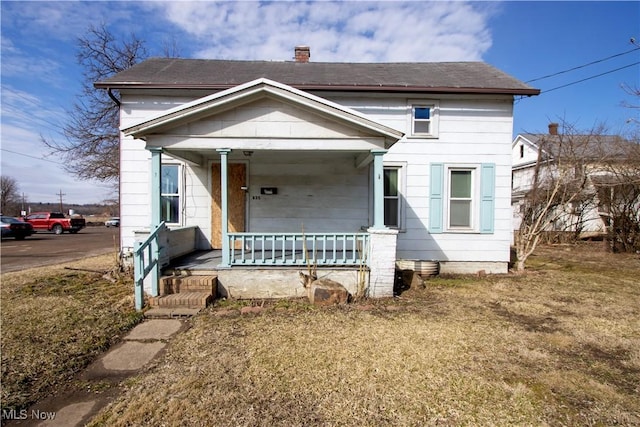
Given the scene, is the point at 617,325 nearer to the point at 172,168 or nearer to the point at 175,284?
the point at 175,284

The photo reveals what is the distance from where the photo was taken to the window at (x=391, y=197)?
25.7 ft

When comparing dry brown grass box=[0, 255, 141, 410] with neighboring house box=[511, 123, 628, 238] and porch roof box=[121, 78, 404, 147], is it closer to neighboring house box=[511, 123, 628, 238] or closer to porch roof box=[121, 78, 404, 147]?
porch roof box=[121, 78, 404, 147]

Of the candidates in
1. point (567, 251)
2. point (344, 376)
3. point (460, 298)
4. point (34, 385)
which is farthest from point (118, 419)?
point (567, 251)

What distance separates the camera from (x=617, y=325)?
4391 millimetres

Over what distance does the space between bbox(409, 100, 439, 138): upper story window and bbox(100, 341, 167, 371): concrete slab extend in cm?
710

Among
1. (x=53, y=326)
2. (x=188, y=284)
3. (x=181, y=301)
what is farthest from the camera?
(x=188, y=284)

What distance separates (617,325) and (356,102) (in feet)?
21.7

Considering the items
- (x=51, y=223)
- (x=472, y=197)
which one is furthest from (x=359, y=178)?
(x=51, y=223)

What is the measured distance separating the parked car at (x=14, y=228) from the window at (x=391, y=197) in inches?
894

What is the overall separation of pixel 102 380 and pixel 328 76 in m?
8.06

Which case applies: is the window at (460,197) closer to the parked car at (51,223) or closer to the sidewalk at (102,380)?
the sidewalk at (102,380)

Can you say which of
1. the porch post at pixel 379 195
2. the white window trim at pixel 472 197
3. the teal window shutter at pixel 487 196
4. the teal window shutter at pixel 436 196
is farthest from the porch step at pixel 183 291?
the teal window shutter at pixel 487 196

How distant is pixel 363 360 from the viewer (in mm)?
3318

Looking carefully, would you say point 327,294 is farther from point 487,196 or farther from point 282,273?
point 487,196
